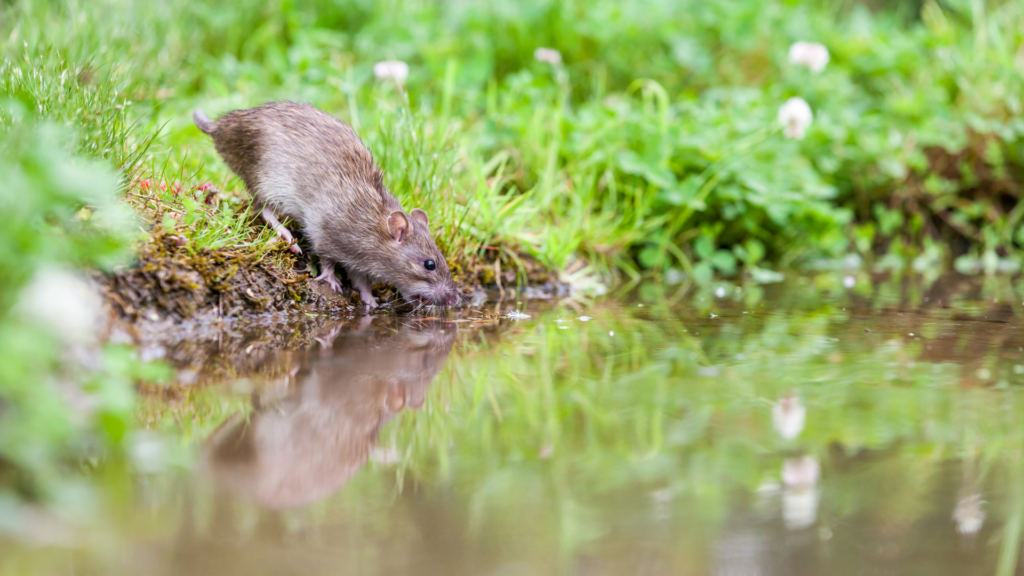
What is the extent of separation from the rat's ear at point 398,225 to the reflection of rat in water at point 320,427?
82cm

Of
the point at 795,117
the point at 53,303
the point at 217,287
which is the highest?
the point at 795,117

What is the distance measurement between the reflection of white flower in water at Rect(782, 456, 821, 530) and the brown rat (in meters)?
2.02

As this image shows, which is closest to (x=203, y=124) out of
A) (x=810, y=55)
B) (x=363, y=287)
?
(x=363, y=287)

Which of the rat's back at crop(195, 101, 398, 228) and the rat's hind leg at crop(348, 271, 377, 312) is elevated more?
the rat's back at crop(195, 101, 398, 228)

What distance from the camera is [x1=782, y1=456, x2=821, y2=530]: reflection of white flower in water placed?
1.62 m

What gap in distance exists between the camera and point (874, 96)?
727 cm

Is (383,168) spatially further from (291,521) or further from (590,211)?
(291,521)

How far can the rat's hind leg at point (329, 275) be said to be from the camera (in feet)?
12.0

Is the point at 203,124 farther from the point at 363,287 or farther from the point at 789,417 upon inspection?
the point at 789,417

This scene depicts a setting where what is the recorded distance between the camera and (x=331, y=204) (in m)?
3.63

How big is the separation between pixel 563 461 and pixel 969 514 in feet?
2.70

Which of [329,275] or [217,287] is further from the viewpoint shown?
[329,275]

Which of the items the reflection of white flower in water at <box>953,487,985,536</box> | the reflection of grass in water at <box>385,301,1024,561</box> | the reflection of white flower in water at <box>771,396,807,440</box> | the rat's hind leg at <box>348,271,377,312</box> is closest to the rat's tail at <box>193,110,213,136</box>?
the rat's hind leg at <box>348,271,377,312</box>

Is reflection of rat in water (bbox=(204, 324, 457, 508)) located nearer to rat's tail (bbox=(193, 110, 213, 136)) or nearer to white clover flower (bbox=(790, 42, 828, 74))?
rat's tail (bbox=(193, 110, 213, 136))
